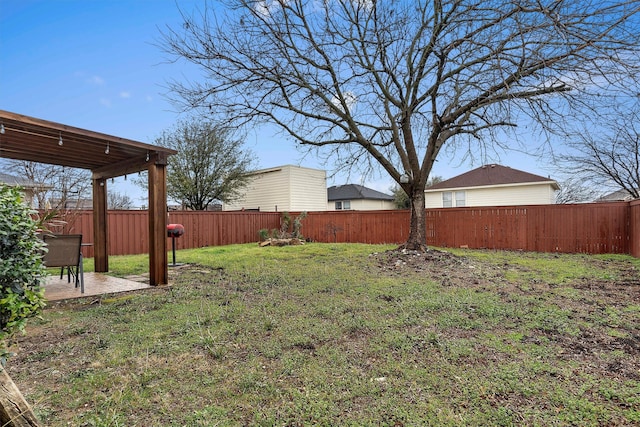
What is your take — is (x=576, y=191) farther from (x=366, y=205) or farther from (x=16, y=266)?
(x=16, y=266)

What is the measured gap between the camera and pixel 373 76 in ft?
25.6

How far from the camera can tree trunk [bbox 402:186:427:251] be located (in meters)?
8.22

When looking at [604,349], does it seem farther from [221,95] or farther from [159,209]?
[221,95]

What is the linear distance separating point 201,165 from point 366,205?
37.1 feet

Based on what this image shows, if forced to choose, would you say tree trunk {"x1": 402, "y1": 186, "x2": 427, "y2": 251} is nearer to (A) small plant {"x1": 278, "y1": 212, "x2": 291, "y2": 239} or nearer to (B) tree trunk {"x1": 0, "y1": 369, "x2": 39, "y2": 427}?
(A) small plant {"x1": 278, "y1": 212, "x2": 291, "y2": 239}

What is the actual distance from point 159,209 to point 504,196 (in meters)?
16.3

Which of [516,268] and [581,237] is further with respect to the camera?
[581,237]

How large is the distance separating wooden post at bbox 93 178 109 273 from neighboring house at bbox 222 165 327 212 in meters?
10.6

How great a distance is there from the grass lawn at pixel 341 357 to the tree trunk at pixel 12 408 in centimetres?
41

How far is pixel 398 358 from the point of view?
247cm

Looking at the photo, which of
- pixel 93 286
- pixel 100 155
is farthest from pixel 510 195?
pixel 93 286

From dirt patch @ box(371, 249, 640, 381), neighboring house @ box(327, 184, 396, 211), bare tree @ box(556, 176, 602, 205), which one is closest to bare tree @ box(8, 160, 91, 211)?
dirt patch @ box(371, 249, 640, 381)

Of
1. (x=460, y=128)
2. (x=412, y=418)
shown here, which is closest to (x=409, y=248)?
(x=460, y=128)

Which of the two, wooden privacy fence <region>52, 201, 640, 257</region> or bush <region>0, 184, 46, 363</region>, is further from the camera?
wooden privacy fence <region>52, 201, 640, 257</region>
